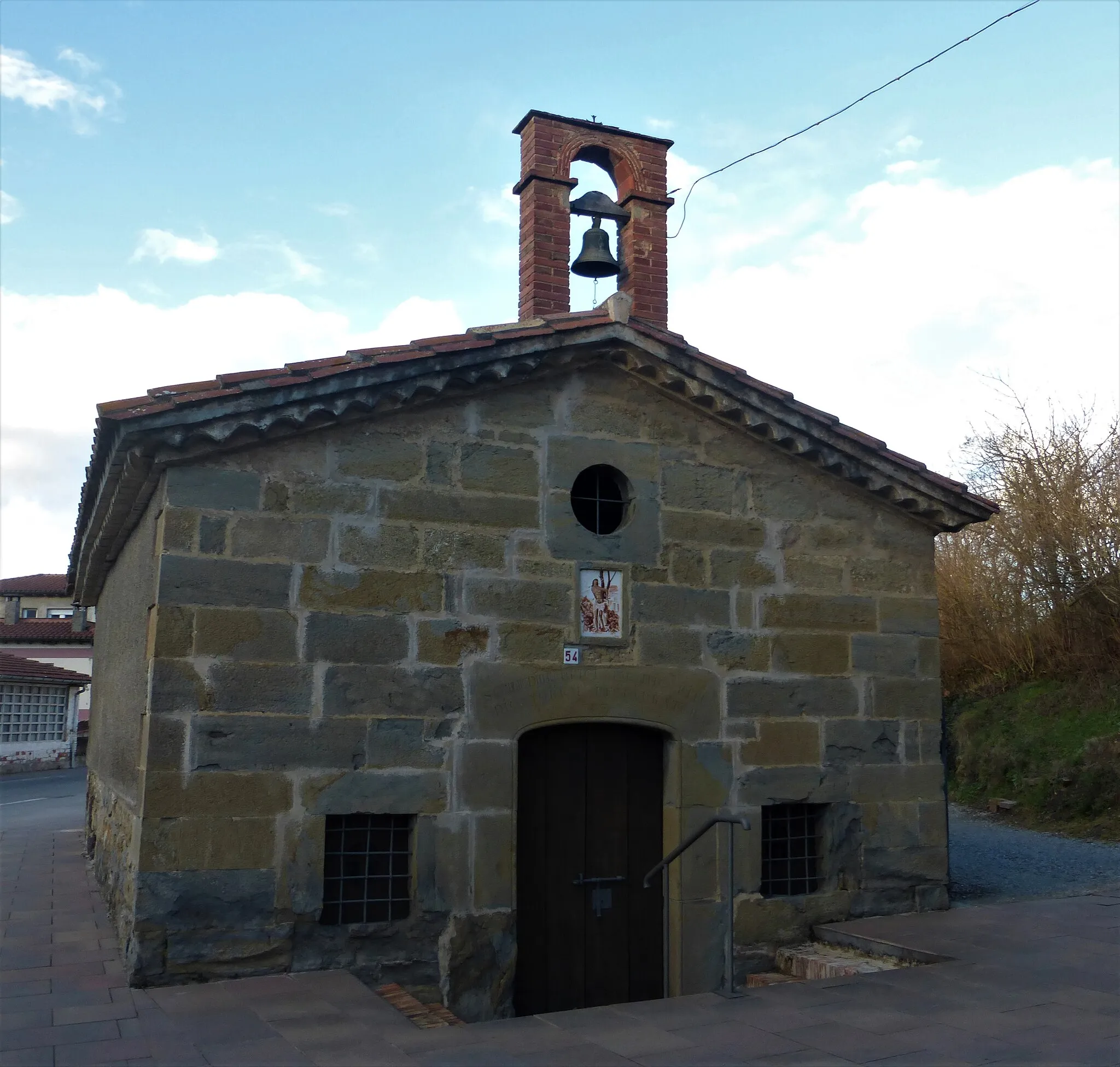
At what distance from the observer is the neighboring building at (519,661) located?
6555 mm

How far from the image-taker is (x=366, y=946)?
6746 millimetres

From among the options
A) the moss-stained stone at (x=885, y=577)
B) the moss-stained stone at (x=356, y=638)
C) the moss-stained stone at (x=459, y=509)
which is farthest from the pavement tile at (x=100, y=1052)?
the moss-stained stone at (x=885, y=577)

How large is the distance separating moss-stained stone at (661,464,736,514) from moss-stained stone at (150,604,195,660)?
3379mm

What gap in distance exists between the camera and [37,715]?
98.5ft

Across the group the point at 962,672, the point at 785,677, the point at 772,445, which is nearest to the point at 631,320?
the point at 772,445

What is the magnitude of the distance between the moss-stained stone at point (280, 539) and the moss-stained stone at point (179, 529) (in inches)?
9.1

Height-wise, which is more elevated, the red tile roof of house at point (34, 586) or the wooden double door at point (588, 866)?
the red tile roof of house at point (34, 586)

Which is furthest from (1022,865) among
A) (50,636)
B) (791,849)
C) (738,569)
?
(50,636)

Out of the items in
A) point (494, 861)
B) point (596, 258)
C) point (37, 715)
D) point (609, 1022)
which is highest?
point (596, 258)

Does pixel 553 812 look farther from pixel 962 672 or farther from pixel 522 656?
pixel 962 672

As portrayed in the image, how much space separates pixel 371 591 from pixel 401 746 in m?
1.00

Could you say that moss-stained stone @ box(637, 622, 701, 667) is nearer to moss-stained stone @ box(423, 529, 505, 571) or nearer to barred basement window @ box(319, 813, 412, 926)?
moss-stained stone @ box(423, 529, 505, 571)

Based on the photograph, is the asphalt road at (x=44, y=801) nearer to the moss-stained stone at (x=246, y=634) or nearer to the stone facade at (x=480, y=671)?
the stone facade at (x=480, y=671)

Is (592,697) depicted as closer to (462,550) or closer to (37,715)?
→ (462,550)
